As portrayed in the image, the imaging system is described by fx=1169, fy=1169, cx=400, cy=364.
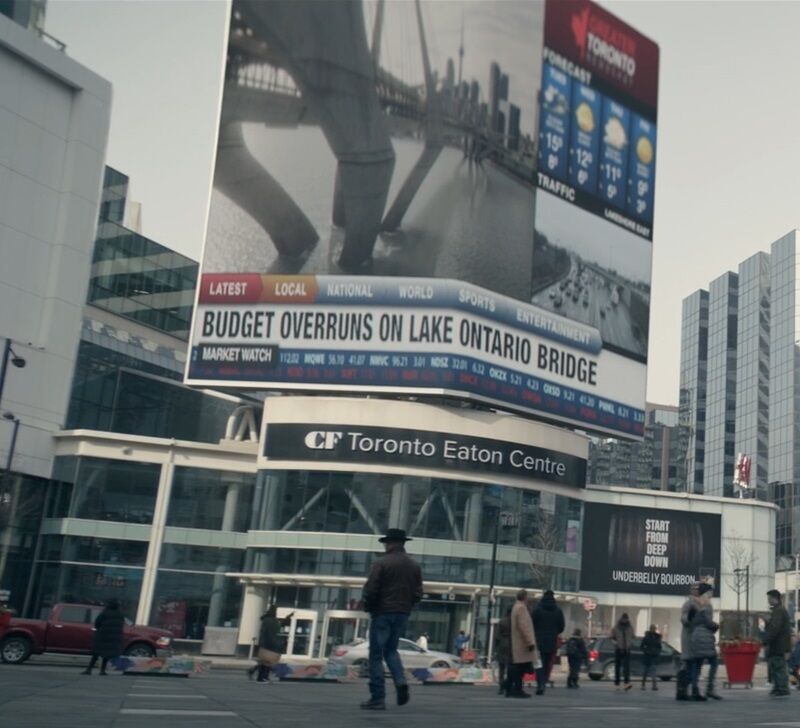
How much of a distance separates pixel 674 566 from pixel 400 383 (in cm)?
2514

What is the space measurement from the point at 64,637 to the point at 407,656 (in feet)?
32.9

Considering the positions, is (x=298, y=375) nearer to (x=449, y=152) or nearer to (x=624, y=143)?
(x=449, y=152)

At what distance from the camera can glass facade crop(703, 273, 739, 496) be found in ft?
438

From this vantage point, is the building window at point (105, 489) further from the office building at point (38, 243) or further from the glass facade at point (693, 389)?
the glass facade at point (693, 389)

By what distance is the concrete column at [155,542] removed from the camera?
174ft

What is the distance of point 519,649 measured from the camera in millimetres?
16578

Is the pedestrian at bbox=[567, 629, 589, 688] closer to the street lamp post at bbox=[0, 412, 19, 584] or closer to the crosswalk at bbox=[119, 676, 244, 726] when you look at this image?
the crosswalk at bbox=[119, 676, 244, 726]

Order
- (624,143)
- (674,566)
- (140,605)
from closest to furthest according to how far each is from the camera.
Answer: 1. (140,605)
2. (624,143)
3. (674,566)

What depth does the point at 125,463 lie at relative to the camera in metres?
55.4

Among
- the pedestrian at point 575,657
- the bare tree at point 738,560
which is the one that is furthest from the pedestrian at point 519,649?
the bare tree at point 738,560

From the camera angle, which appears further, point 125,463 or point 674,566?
point 674,566

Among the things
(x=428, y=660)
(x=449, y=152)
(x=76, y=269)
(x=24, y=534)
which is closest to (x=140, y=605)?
(x=24, y=534)

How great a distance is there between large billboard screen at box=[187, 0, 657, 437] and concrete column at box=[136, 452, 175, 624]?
5337 mm

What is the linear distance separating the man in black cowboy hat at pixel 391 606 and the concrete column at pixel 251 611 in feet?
144
